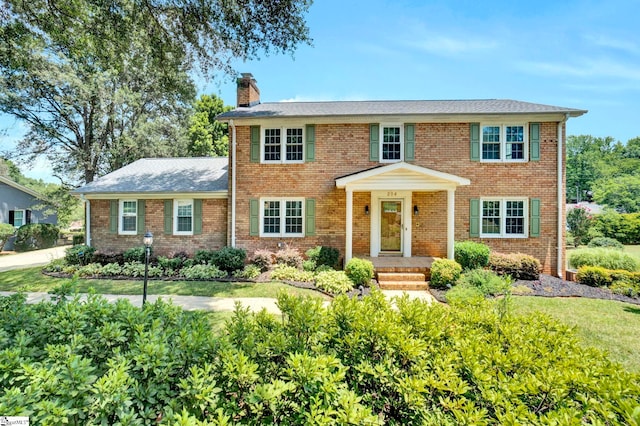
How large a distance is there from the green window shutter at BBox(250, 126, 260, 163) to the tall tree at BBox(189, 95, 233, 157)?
634 inches

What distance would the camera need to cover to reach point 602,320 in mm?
6641

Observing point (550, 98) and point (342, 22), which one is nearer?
point (342, 22)

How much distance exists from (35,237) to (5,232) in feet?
5.48

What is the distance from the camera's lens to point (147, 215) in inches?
501

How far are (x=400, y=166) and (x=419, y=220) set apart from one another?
264 centimetres

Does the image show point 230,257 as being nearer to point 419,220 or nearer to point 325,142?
point 325,142

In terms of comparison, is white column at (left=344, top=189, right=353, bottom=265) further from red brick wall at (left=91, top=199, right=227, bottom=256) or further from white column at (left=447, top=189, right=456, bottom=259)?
red brick wall at (left=91, top=199, right=227, bottom=256)

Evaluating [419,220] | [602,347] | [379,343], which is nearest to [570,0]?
[419,220]

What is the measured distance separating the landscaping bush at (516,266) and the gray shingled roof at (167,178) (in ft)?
35.9

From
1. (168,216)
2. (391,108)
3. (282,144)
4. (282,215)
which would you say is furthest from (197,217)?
(391,108)

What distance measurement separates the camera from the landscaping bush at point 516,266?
10.1 metres

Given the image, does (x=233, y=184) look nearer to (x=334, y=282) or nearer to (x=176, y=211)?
(x=176, y=211)

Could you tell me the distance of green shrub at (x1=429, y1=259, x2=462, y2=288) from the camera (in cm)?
936

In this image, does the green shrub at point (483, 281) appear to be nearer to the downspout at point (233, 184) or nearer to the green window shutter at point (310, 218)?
the green window shutter at point (310, 218)
